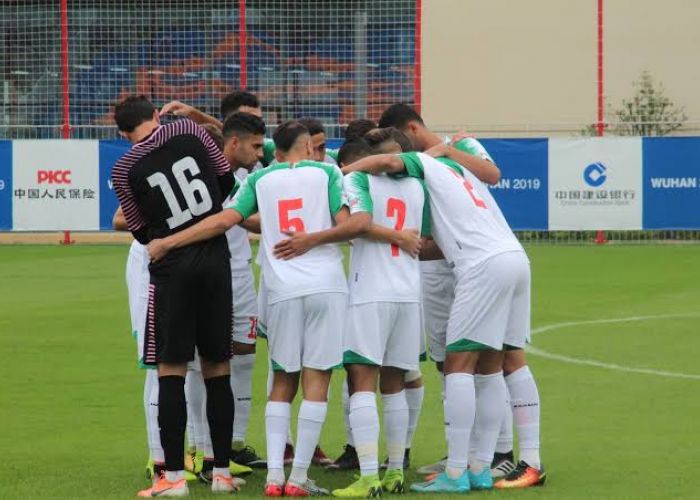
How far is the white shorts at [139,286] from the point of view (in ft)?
26.1

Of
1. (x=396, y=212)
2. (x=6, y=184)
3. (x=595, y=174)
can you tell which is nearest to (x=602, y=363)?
(x=396, y=212)

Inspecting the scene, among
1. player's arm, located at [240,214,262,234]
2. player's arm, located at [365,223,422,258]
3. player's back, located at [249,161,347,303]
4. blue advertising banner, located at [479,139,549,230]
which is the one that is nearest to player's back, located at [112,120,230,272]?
player's back, located at [249,161,347,303]

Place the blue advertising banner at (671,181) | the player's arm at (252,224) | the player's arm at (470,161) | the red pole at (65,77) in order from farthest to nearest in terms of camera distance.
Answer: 1. the red pole at (65,77)
2. the blue advertising banner at (671,181)
3. the player's arm at (252,224)
4. the player's arm at (470,161)

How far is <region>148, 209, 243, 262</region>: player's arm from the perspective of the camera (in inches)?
288

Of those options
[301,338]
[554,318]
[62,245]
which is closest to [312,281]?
[301,338]

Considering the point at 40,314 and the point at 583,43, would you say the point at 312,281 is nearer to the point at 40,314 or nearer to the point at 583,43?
the point at 40,314

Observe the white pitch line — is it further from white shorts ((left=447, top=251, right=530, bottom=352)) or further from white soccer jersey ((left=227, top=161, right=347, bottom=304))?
white soccer jersey ((left=227, top=161, right=347, bottom=304))

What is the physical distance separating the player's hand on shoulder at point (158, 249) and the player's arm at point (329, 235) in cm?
55

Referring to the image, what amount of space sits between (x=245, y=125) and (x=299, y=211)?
0.76m

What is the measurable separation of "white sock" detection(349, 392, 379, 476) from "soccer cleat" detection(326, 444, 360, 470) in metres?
0.94

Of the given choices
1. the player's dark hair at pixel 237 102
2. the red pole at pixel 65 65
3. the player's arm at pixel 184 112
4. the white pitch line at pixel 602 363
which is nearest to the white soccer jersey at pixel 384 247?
the player's arm at pixel 184 112

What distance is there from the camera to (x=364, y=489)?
7266mm

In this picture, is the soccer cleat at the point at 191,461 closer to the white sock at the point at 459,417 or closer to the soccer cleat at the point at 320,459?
the soccer cleat at the point at 320,459

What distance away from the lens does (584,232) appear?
2480 cm
